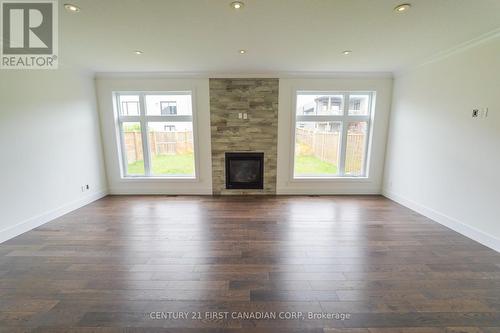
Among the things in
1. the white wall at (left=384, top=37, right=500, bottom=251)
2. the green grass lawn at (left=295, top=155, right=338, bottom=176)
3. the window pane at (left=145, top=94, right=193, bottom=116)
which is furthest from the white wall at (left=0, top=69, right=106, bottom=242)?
the white wall at (left=384, top=37, right=500, bottom=251)

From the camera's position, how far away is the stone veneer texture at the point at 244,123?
432 cm

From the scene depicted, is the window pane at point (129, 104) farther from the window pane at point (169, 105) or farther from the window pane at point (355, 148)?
the window pane at point (355, 148)

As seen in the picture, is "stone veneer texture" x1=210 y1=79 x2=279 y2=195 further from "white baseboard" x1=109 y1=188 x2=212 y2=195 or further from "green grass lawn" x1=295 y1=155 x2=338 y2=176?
"green grass lawn" x1=295 y1=155 x2=338 y2=176

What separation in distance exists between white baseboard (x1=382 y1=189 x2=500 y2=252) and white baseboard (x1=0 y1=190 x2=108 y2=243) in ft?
20.4

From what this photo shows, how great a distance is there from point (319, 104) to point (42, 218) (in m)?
5.42

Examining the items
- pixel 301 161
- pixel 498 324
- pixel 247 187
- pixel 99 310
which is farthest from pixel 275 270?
pixel 301 161

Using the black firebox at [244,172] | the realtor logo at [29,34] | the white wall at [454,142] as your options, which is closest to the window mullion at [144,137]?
the realtor logo at [29,34]

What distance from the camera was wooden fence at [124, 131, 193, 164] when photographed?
4.58 metres

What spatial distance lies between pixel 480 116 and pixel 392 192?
80.1 inches

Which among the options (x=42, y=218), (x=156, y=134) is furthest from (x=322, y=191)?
(x=42, y=218)

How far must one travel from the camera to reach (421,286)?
1.89 metres

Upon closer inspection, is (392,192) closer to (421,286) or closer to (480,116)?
(480,116)

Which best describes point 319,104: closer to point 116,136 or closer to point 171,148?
point 171,148

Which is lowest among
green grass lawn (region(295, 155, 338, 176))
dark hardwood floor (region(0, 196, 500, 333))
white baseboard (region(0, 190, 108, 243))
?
dark hardwood floor (region(0, 196, 500, 333))
